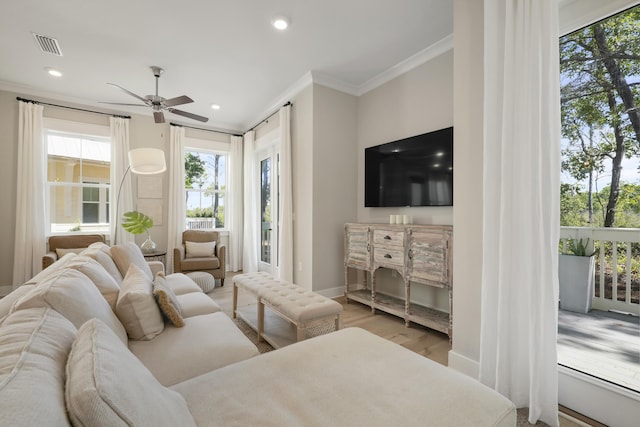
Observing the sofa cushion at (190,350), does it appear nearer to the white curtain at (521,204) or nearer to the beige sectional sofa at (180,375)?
the beige sectional sofa at (180,375)

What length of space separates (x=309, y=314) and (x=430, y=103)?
2.63m

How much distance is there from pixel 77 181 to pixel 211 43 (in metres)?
3.46

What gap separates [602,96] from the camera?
5.49 ft

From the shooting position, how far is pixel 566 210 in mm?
1781

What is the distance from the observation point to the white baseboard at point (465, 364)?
75.4 inches

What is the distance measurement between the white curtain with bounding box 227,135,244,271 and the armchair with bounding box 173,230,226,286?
872 mm

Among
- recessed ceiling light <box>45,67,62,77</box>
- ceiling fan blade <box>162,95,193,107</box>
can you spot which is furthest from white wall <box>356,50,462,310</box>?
recessed ceiling light <box>45,67,62,77</box>

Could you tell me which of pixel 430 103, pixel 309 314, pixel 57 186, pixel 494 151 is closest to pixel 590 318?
pixel 494 151

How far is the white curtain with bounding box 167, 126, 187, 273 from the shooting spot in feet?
16.9

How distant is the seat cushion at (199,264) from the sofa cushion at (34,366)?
3.65m

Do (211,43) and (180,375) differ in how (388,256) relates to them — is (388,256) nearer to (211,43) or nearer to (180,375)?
(180,375)

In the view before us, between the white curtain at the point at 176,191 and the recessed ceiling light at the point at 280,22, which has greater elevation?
the recessed ceiling light at the point at 280,22

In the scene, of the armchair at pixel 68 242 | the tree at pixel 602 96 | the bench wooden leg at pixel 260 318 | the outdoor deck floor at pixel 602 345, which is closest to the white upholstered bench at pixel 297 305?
the bench wooden leg at pixel 260 318

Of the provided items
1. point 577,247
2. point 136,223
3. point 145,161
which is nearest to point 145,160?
Answer: point 145,161
